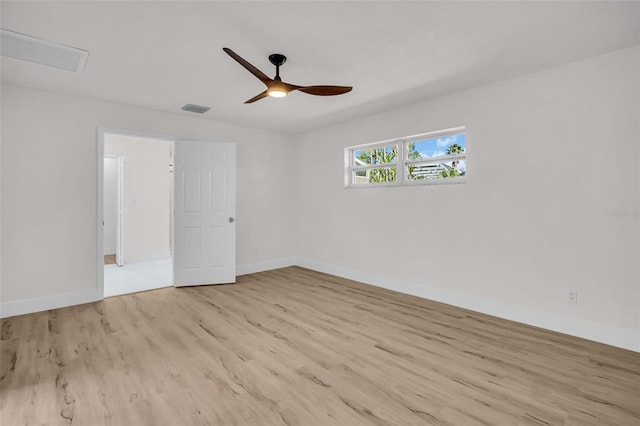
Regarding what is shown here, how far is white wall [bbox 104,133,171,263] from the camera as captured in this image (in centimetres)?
644

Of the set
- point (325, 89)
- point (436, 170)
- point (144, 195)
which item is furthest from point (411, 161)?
point (144, 195)

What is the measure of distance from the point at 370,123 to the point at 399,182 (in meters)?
1.05

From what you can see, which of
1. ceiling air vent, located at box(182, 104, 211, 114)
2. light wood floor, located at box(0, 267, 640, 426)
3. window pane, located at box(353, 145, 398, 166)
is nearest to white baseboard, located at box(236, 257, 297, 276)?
light wood floor, located at box(0, 267, 640, 426)

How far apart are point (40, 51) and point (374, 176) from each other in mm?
4084

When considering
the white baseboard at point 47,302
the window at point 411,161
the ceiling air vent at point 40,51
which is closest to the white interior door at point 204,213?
the white baseboard at point 47,302

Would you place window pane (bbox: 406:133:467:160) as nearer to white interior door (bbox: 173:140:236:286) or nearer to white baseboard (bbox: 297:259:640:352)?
white baseboard (bbox: 297:259:640:352)

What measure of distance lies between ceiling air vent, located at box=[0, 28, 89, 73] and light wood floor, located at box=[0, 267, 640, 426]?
257 cm

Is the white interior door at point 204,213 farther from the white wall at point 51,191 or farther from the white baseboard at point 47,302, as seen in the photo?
the white baseboard at point 47,302

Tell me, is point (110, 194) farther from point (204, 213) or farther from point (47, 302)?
point (47, 302)

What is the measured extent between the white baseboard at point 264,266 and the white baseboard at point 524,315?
1745mm

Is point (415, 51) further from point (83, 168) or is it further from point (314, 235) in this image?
point (83, 168)

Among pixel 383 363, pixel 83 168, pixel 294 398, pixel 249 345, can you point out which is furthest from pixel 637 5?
pixel 83 168

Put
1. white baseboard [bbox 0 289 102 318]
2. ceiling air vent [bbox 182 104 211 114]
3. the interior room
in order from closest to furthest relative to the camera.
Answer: the interior room
white baseboard [bbox 0 289 102 318]
ceiling air vent [bbox 182 104 211 114]

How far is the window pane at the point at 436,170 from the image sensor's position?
12.8 feet
